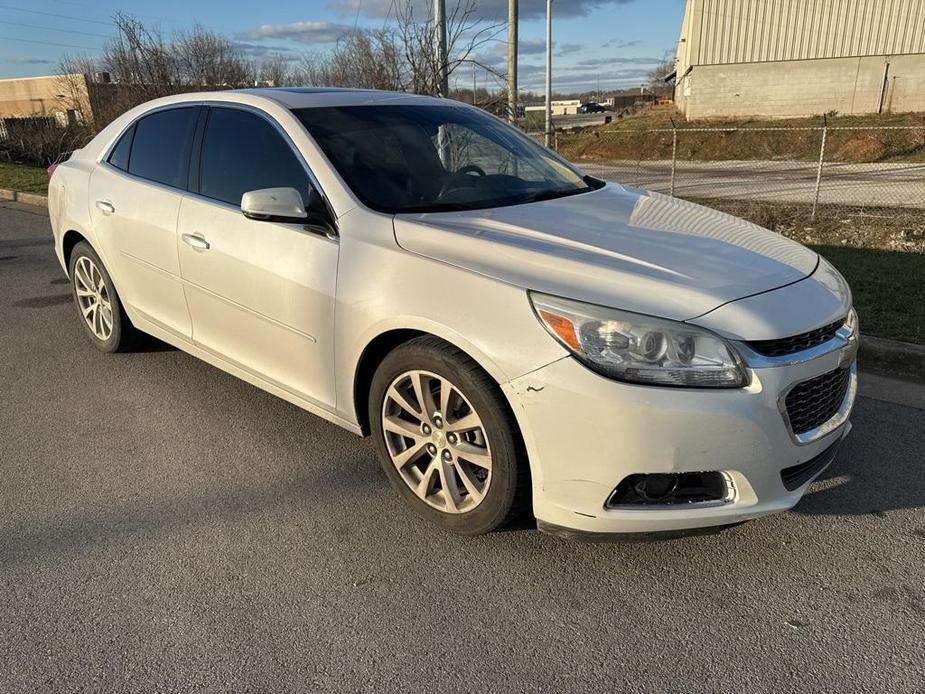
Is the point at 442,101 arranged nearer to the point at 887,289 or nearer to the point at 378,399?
the point at 378,399

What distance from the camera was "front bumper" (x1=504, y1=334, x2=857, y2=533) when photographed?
2.32 m

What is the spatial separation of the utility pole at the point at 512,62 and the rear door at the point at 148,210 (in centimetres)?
615

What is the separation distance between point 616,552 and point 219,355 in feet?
7.58

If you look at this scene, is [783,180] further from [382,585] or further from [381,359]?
[382,585]

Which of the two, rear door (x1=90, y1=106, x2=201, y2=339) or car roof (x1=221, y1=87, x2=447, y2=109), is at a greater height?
car roof (x1=221, y1=87, x2=447, y2=109)

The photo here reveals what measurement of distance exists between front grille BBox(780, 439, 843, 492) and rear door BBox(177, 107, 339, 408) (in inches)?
73.7

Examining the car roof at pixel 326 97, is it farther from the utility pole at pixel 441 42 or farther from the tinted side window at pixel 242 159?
the utility pole at pixel 441 42

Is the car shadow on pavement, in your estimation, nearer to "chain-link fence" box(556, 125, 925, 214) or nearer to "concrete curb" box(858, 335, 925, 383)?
"concrete curb" box(858, 335, 925, 383)

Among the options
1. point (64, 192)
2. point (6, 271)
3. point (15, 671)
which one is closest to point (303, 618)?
point (15, 671)

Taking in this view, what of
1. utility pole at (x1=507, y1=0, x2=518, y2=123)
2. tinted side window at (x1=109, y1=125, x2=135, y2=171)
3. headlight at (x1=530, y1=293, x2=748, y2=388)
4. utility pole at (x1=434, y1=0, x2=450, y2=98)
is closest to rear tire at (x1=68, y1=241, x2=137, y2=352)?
tinted side window at (x1=109, y1=125, x2=135, y2=171)

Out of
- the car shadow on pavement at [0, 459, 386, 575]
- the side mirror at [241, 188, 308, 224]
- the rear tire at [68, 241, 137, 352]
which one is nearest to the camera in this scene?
the car shadow on pavement at [0, 459, 386, 575]

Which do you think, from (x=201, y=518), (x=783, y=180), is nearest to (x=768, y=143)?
(x=783, y=180)

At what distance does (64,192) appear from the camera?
497 centimetres

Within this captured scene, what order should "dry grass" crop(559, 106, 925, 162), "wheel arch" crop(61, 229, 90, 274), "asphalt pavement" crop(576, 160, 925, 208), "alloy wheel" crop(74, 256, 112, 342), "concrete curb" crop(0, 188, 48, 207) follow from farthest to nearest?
"dry grass" crop(559, 106, 925, 162) → "asphalt pavement" crop(576, 160, 925, 208) → "concrete curb" crop(0, 188, 48, 207) → "wheel arch" crop(61, 229, 90, 274) → "alloy wheel" crop(74, 256, 112, 342)
